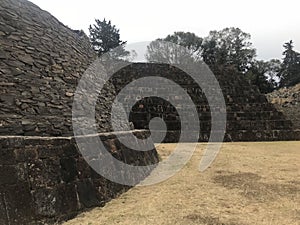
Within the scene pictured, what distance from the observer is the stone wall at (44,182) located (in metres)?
3.31

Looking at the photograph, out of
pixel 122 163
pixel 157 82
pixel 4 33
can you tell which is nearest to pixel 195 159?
pixel 122 163

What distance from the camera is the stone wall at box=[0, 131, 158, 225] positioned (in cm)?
331

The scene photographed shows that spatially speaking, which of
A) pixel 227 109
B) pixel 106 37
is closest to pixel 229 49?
pixel 106 37

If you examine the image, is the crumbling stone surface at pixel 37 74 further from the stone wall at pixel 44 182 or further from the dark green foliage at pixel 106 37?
the dark green foliage at pixel 106 37

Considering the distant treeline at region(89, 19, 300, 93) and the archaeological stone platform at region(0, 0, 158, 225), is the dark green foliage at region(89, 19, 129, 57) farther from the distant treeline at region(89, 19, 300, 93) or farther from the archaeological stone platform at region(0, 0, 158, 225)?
the archaeological stone platform at region(0, 0, 158, 225)

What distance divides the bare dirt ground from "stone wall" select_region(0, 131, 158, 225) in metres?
0.19

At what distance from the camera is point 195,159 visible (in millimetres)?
8000

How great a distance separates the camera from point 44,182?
361 cm

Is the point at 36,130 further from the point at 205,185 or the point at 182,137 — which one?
the point at 182,137

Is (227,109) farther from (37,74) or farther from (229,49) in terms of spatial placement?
(229,49)

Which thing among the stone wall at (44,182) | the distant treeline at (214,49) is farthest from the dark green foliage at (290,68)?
the stone wall at (44,182)

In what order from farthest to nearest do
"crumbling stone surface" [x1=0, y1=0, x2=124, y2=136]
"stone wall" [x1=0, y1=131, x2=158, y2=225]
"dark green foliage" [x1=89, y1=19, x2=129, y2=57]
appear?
"dark green foliage" [x1=89, y1=19, x2=129, y2=57] → "crumbling stone surface" [x1=0, y1=0, x2=124, y2=136] → "stone wall" [x1=0, y1=131, x2=158, y2=225]

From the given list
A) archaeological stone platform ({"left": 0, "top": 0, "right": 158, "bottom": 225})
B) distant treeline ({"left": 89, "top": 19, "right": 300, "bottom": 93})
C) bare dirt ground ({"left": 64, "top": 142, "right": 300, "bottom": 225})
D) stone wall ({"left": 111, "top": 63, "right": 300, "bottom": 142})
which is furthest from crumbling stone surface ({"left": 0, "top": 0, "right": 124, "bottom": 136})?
distant treeline ({"left": 89, "top": 19, "right": 300, "bottom": 93})

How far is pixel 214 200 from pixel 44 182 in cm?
215
